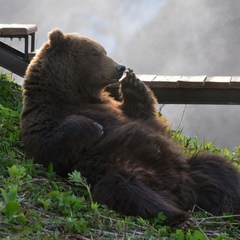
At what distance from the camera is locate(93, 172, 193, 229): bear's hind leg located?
514 centimetres

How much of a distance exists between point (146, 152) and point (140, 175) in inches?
11.5

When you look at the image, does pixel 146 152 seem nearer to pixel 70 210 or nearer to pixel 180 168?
pixel 180 168

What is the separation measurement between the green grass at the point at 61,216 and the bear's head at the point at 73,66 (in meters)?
0.68

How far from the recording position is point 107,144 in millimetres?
5773

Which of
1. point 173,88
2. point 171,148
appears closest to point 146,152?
point 171,148

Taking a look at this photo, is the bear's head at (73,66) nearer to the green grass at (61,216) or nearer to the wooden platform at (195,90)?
the green grass at (61,216)

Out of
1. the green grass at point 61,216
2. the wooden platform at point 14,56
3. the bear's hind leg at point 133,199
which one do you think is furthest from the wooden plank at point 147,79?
the bear's hind leg at point 133,199

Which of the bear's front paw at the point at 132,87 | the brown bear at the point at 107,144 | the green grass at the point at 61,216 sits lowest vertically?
the green grass at the point at 61,216

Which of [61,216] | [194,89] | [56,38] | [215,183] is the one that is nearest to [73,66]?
[56,38]

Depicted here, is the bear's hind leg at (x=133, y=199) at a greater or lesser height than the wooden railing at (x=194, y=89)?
lesser

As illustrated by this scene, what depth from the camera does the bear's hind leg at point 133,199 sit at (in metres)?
5.14

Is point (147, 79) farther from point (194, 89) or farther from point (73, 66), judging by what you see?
point (73, 66)

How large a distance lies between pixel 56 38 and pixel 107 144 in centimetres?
109

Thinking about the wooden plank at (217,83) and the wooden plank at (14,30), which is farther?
→ the wooden plank at (14,30)
